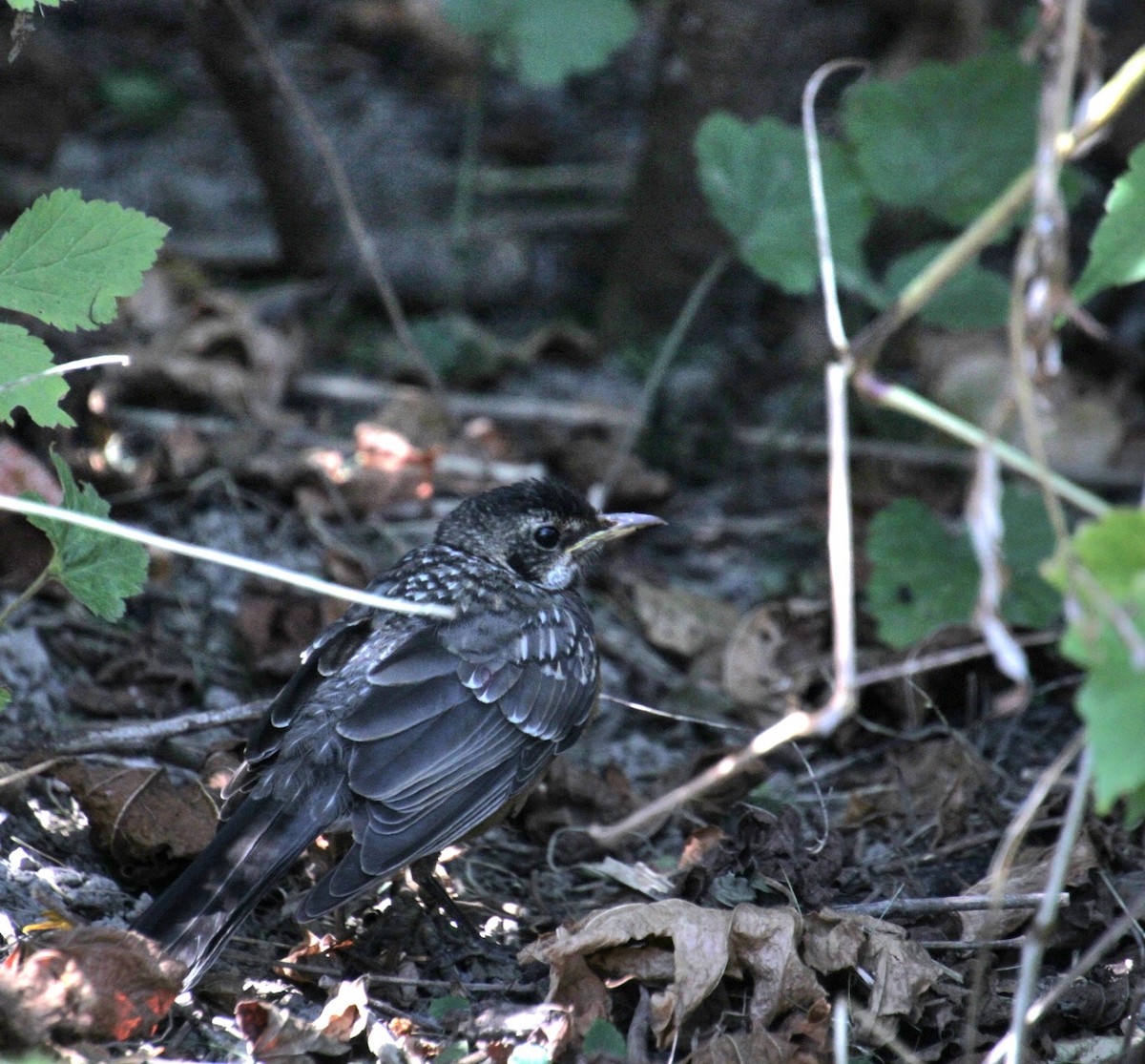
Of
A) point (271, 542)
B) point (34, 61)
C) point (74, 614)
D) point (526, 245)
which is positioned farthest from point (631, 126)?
point (74, 614)

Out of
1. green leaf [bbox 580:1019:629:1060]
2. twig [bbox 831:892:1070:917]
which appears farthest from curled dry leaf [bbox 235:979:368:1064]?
twig [bbox 831:892:1070:917]

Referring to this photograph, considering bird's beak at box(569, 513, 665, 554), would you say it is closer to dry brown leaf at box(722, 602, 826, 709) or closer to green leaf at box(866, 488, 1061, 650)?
dry brown leaf at box(722, 602, 826, 709)

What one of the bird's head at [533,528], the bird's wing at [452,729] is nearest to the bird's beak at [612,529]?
the bird's head at [533,528]

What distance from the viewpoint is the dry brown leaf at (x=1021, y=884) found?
3566 millimetres

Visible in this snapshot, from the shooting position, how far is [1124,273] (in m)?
2.82

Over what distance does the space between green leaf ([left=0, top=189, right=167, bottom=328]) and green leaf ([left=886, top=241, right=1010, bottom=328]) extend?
3173 mm

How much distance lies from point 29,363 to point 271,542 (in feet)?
7.34

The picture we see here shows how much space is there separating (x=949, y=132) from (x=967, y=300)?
0.73 metres

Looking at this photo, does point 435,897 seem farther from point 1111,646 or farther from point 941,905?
point 1111,646

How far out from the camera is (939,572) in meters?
4.94

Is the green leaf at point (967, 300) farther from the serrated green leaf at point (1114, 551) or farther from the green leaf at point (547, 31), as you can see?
the serrated green leaf at point (1114, 551)

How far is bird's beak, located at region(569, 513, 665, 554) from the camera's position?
4629 millimetres

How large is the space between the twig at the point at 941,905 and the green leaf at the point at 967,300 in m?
2.47

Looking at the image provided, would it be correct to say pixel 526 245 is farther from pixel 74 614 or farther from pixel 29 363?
pixel 29 363
